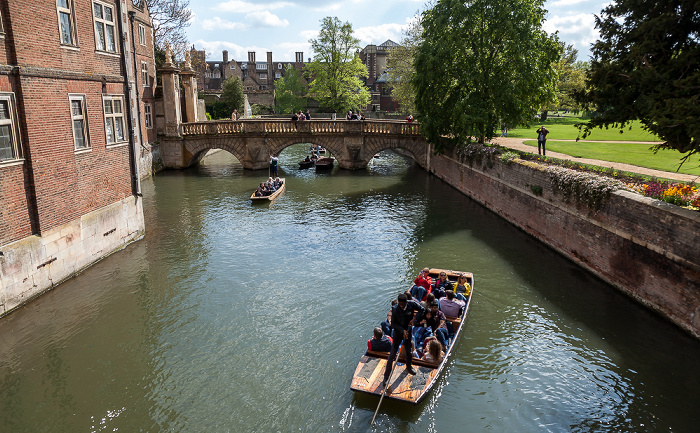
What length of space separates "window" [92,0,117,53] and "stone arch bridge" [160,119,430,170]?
18725 millimetres

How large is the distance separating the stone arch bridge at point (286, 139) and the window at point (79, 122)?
20.5 metres

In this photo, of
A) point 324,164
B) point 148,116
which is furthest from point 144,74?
point 324,164

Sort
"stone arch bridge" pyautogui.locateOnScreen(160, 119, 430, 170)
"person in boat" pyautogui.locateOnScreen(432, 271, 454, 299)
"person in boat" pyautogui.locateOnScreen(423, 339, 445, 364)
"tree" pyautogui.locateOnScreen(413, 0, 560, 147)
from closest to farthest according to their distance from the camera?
"person in boat" pyautogui.locateOnScreen(423, 339, 445, 364), "person in boat" pyautogui.locateOnScreen(432, 271, 454, 299), "tree" pyautogui.locateOnScreen(413, 0, 560, 147), "stone arch bridge" pyautogui.locateOnScreen(160, 119, 430, 170)

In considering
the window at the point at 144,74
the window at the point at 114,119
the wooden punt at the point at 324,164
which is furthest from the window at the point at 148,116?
the window at the point at 114,119

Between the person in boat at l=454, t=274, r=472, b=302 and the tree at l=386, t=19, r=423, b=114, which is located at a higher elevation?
the tree at l=386, t=19, r=423, b=114

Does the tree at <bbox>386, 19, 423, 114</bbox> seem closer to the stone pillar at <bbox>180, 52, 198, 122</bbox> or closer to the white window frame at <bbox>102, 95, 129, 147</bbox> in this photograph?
the stone pillar at <bbox>180, 52, 198, 122</bbox>

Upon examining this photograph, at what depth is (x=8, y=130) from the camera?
1190cm

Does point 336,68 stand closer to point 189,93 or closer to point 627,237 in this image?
point 189,93

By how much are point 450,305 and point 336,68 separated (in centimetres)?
4782

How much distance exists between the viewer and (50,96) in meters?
13.1

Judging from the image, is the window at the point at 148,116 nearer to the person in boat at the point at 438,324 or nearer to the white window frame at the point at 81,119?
the white window frame at the point at 81,119

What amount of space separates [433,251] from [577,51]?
57307 mm

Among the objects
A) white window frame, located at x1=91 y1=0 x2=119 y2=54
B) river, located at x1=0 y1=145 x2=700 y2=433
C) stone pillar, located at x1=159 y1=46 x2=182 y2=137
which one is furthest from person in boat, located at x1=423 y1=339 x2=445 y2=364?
stone pillar, located at x1=159 y1=46 x2=182 y2=137

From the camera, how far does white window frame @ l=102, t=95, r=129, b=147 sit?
53.0 feet
